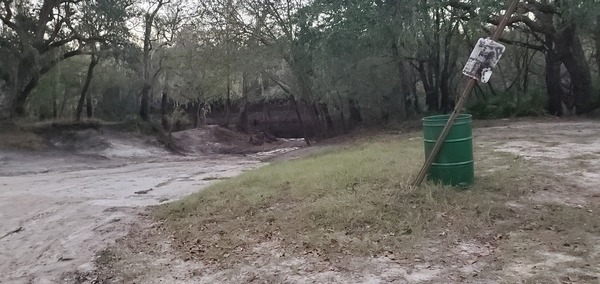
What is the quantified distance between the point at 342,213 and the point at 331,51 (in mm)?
8520

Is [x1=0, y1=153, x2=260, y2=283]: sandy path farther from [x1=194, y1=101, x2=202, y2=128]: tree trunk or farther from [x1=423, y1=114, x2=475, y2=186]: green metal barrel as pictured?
[x1=194, y1=101, x2=202, y2=128]: tree trunk

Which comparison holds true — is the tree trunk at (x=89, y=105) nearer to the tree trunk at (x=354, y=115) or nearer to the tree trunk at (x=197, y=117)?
the tree trunk at (x=197, y=117)

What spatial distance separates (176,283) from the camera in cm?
436

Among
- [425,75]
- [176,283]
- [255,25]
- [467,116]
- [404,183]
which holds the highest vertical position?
[255,25]

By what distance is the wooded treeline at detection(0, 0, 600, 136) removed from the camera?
1295 cm

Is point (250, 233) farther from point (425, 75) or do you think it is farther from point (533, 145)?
point (425, 75)

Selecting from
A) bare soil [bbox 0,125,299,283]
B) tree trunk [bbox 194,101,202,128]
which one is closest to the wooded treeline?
bare soil [bbox 0,125,299,283]

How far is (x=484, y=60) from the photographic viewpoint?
17.9 ft

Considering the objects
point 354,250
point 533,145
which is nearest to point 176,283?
point 354,250

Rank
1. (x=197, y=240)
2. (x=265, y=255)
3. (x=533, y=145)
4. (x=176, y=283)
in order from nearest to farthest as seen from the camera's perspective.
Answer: (x=176, y=283) → (x=265, y=255) → (x=197, y=240) → (x=533, y=145)

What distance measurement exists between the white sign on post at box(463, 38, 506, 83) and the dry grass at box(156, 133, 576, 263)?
1.29 m

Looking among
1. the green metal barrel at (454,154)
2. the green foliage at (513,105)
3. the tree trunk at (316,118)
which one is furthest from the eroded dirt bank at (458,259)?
the tree trunk at (316,118)

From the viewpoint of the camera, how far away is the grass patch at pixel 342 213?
4863mm

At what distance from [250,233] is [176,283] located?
1.23 metres
